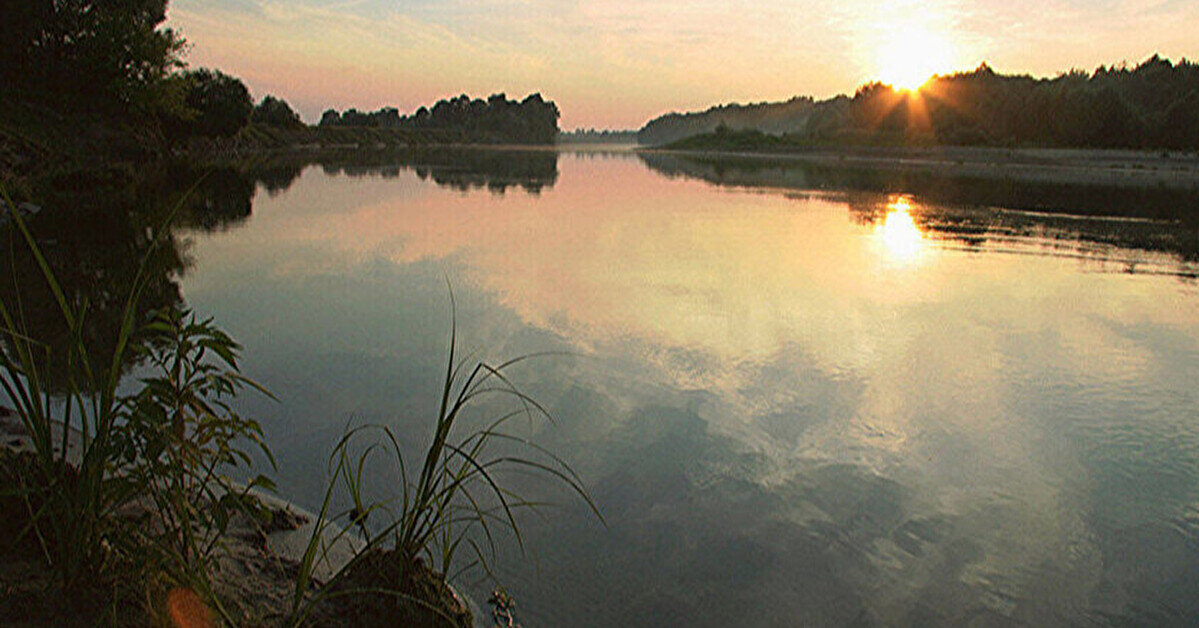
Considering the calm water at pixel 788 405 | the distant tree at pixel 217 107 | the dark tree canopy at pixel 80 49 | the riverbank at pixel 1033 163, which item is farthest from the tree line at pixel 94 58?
the riverbank at pixel 1033 163

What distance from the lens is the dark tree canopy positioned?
37.1 meters

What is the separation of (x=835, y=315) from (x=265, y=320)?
7121mm

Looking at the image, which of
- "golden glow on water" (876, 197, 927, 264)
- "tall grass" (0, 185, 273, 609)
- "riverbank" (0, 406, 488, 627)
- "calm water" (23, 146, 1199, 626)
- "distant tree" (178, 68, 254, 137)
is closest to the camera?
"tall grass" (0, 185, 273, 609)

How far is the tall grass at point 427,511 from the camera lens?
8.55ft

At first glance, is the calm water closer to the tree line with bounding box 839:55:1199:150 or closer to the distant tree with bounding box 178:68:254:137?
the distant tree with bounding box 178:68:254:137

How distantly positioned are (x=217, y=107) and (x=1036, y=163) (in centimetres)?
7827

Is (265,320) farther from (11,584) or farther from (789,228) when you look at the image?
(789,228)

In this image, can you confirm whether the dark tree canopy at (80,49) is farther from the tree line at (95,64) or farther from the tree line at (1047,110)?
the tree line at (1047,110)

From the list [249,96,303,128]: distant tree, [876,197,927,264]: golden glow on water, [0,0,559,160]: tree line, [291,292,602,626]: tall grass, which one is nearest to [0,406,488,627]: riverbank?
[291,292,602,626]: tall grass

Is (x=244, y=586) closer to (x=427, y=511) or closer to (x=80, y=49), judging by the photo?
(x=427, y=511)

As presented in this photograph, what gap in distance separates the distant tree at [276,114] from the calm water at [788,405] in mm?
81496

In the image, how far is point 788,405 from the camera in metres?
6.21

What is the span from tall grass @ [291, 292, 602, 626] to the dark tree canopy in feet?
142

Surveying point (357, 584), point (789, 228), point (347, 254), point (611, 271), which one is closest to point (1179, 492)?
point (357, 584)
